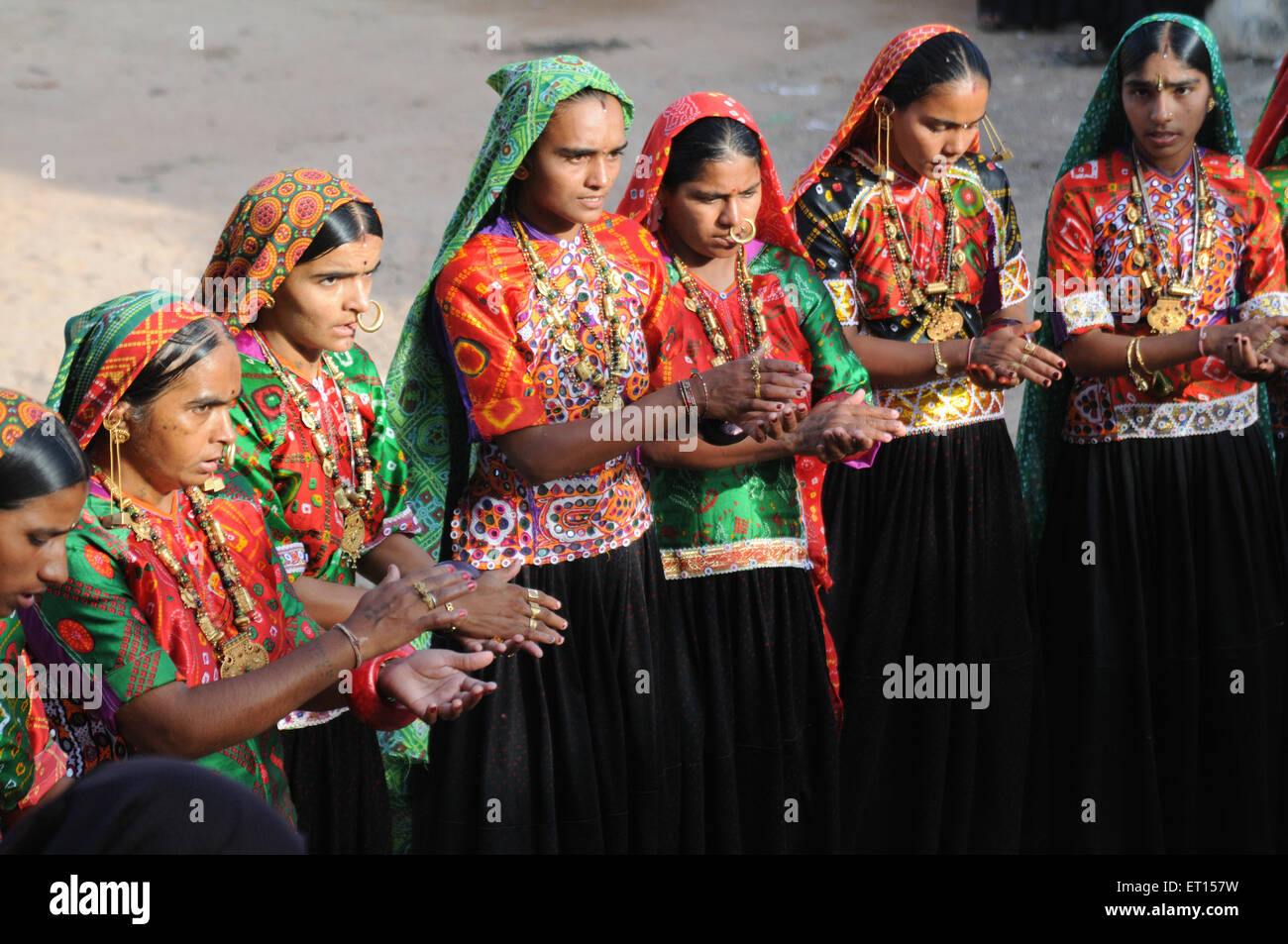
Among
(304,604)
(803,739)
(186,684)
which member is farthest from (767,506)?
(186,684)

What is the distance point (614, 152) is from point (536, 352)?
1.48 ft

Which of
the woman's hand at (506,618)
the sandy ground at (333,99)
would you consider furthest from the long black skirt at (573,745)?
the sandy ground at (333,99)

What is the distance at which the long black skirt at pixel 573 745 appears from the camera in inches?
124

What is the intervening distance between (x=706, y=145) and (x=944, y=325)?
34.2 inches

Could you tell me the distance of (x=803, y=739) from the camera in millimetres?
3590

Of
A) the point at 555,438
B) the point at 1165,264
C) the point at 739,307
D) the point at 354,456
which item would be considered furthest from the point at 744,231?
the point at 1165,264

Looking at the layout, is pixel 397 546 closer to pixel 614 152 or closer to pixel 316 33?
pixel 614 152

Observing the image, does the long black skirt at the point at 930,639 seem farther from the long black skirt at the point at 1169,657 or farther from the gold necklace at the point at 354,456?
the gold necklace at the point at 354,456

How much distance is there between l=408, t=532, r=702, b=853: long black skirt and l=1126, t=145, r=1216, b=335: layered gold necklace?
161 cm

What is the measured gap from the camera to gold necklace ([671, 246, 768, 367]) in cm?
347

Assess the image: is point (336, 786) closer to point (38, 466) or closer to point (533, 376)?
point (533, 376)

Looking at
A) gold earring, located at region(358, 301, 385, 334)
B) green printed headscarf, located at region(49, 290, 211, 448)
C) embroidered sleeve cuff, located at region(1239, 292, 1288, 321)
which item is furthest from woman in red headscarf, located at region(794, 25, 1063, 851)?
green printed headscarf, located at region(49, 290, 211, 448)

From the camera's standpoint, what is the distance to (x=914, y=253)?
3857 millimetres

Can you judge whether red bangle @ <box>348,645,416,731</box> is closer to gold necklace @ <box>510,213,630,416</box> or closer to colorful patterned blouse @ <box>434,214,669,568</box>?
colorful patterned blouse @ <box>434,214,669,568</box>
